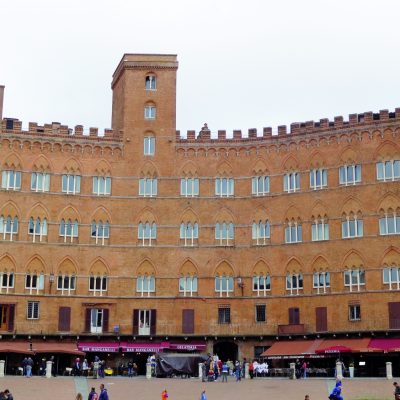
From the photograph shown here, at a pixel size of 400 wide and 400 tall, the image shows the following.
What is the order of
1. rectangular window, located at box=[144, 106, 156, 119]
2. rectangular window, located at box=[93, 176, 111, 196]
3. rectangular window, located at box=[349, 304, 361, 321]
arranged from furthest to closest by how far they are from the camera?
rectangular window, located at box=[144, 106, 156, 119] → rectangular window, located at box=[93, 176, 111, 196] → rectangular window, located at box=[349, 304, 361, 321]

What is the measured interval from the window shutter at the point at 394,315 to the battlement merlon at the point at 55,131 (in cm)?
2900

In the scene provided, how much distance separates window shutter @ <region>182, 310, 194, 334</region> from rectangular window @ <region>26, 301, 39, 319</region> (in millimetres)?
12879

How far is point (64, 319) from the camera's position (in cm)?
7250

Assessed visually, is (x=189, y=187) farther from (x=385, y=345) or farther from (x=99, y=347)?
(x=385, y=345)

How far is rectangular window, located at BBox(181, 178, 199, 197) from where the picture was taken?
7638 centimetres

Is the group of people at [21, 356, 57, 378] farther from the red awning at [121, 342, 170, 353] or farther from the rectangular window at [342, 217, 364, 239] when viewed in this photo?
the rectangular window at [342, 217, 364, 239]

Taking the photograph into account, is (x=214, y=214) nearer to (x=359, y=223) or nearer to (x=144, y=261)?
(x=144, y=261)

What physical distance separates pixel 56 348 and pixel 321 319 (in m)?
22.7

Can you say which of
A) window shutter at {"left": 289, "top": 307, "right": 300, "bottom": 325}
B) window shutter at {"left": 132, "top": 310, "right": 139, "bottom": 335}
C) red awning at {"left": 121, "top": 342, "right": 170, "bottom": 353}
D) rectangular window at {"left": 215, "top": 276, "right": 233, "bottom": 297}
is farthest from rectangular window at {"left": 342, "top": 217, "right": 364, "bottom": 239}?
window shutter at {"left": 132, "top": 310, "right": 139, "bottom": 335}

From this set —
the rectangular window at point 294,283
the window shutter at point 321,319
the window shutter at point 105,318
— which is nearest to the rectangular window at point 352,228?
the rectangular window at point 294,283

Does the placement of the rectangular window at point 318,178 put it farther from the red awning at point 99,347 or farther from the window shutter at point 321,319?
the red awning at point 99,347

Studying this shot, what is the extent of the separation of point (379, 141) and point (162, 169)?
65.4 ft

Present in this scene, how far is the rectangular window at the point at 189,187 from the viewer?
76.4 metres

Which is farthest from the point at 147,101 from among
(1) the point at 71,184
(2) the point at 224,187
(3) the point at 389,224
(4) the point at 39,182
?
(3) the point at 389,224
